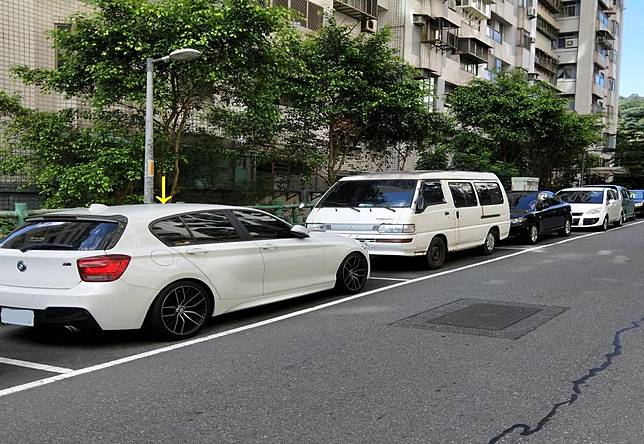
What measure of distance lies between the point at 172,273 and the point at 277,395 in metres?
2.14

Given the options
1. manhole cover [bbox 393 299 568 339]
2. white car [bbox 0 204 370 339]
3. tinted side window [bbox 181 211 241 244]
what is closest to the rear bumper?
white car [bbox 0 204 370 339]

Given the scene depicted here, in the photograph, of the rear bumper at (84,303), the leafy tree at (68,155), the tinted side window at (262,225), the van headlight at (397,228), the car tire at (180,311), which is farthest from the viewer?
the leafy tree at (68,155)

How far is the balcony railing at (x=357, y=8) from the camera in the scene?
2603 centimetres

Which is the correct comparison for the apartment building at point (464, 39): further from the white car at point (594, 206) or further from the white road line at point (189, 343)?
the white road line at point (189, 343)

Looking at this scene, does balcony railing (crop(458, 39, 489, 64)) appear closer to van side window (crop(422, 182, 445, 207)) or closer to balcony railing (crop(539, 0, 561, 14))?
balcony railing (crop(539, 0, 561, 14))

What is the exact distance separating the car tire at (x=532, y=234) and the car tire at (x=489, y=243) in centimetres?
255

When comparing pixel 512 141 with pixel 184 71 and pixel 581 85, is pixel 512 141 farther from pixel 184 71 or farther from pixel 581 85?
pixel 581 85

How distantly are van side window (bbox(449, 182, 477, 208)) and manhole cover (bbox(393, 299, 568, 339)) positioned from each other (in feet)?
14.4

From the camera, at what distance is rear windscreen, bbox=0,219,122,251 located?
236 inches

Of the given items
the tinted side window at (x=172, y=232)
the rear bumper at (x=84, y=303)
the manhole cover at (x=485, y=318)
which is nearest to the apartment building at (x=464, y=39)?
the tinted side window at (x=172, y=232)

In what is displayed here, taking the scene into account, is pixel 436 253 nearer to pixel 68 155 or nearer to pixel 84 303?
pixel 84 303

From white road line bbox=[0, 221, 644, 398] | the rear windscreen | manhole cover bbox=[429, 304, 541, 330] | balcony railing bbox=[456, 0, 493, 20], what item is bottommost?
white road line bbox=[0, 221, 644, 398]

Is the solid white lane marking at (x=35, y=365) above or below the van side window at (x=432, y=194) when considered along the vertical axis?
below

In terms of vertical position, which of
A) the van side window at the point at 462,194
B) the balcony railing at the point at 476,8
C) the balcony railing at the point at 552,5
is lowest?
the van side window at the point at 462,194
